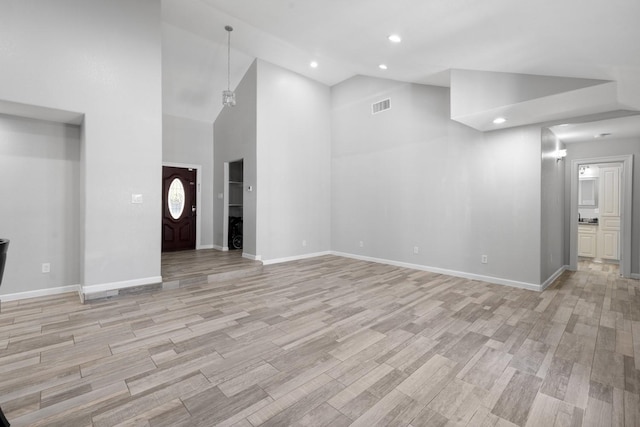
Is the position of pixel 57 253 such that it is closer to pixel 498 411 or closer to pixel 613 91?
pixel 498 411

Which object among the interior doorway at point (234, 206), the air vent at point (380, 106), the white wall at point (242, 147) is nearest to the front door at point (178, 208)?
the white wall at point (242, 147)

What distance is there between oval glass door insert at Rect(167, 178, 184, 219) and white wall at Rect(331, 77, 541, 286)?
3811mm

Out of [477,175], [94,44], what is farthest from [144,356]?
[477,175]

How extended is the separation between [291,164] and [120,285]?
12.7 feet

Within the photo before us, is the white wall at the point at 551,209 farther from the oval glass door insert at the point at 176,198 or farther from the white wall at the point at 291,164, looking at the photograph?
the oval glass door insert at the point at 176,198

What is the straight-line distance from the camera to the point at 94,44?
12.0 feet

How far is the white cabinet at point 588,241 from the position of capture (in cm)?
661

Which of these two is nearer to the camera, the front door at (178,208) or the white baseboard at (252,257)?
the white baseboard at (252,257)

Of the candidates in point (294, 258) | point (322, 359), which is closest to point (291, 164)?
point (294, 258)

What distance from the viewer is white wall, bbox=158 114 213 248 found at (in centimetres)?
694

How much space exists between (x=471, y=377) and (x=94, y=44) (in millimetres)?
5506

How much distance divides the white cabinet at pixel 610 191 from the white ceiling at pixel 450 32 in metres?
4.29

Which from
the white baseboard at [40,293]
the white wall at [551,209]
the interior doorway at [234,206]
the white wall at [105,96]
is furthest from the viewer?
the interior doorway at [234,206]

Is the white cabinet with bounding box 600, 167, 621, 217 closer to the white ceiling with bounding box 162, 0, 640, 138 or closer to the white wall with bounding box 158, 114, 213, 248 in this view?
the white ceiling with bounding box 162, 0, 640, 138
